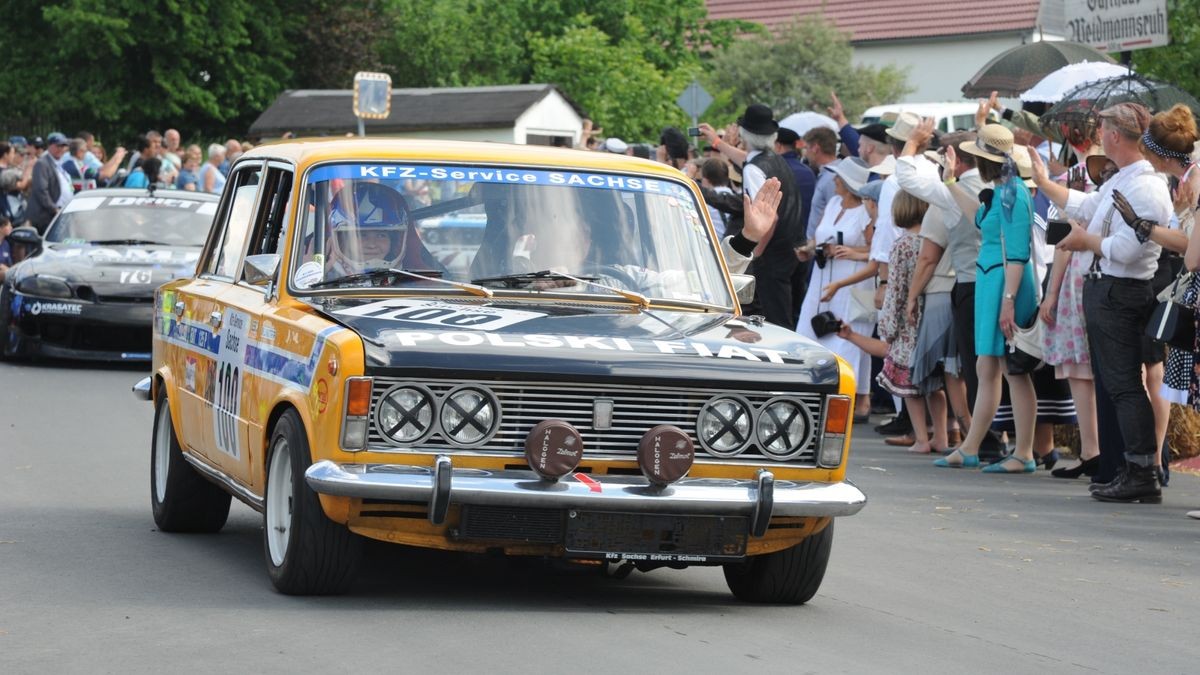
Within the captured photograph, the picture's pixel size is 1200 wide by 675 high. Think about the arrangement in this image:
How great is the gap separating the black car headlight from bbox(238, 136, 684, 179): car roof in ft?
33.3

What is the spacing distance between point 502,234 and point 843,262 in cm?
792

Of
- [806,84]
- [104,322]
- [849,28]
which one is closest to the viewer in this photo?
[104,322]

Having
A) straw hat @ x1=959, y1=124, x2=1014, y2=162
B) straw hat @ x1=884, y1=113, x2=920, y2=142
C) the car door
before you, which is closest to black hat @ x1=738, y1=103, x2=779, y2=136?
straw hat @ x1=884, y1=113, x2=920, y2=142

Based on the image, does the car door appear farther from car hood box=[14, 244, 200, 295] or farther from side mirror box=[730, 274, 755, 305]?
car hood box=[14, 244, 200, 295]

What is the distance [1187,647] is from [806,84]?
1961 inches

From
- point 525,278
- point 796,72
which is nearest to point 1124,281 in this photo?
point 525,278

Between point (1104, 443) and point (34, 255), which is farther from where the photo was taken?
point (34, 255)

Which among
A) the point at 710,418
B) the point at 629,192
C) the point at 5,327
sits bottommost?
the point at 5,327

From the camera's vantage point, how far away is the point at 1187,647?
7.54m

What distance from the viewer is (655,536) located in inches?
292

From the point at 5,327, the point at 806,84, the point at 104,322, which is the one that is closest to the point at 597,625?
the point at 104,322

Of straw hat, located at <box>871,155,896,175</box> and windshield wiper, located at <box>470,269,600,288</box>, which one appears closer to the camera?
windshield wiper, located at <box>470,269,600,288</box>

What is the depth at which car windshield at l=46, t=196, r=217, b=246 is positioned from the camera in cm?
1988

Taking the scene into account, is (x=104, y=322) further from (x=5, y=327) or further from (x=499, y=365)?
(x=499, y=365)
